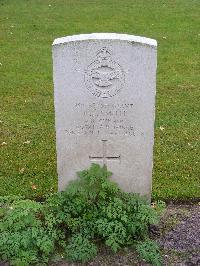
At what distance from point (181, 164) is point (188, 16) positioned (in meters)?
8.37

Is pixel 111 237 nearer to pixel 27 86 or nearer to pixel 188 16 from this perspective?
pixel 27 86

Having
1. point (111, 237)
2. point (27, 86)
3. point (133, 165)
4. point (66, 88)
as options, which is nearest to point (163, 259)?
point (111, 237)

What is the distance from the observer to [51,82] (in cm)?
932

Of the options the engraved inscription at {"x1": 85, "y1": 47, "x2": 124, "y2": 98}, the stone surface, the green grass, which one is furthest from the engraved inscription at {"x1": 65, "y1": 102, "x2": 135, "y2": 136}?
the green grass

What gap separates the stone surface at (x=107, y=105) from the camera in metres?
4.76

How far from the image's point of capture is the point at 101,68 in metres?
4.83

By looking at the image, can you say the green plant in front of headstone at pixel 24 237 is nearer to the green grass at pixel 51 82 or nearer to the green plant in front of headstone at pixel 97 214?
the green plant in front of headstone at pixel 97 214

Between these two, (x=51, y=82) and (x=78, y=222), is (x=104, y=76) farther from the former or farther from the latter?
(x=51, y=82)

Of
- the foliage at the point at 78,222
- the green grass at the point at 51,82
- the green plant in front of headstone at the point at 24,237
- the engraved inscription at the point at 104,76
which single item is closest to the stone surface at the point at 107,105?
the engraved inscription at the point at 104,76

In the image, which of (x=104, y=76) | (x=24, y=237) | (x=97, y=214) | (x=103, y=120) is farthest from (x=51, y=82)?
(x=24, y=237)

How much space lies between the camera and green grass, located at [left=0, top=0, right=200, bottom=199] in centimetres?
638

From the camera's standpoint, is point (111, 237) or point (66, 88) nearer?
point (111, 237)

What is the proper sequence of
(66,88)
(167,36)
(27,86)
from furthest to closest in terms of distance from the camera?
(167,36) < (27,86) < (66,88)

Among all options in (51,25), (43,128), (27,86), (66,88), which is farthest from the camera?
(51,25)
